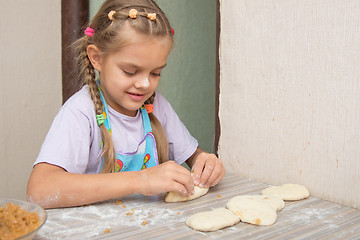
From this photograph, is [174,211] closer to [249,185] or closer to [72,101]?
[249,185]

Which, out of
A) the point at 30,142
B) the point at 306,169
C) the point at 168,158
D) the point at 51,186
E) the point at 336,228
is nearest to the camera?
the point at 336,228

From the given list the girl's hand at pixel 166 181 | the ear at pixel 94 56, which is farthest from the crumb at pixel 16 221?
the ear at pixel 94 56

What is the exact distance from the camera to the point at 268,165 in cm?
109

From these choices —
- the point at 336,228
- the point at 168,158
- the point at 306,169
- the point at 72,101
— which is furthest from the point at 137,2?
the point at 336,228

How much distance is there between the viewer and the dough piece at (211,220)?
0.73 metres

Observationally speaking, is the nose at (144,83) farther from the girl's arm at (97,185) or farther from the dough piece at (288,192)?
the dough piece at (288,192)

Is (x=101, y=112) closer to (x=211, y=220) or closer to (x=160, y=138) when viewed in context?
(x=160, y=138)

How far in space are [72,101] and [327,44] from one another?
28.7 inches

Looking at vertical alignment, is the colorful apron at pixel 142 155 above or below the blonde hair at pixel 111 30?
below

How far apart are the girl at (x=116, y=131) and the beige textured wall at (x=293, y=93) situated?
163 mm

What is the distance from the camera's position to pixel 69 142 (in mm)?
983

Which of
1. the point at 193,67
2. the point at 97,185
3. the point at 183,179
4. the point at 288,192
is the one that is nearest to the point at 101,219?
the point at 97,185

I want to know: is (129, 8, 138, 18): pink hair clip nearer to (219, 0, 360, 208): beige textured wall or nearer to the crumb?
(219, 0, 360, 208): beige textured wall

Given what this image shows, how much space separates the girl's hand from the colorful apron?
0.76ft
